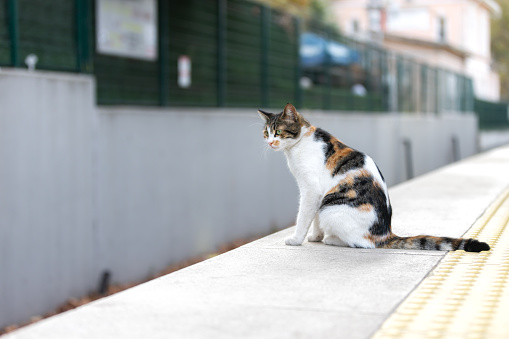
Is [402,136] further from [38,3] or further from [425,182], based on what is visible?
[38,3]

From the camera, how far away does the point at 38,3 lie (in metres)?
8.42

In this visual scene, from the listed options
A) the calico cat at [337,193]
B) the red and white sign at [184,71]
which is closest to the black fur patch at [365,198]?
the calico cat at [337,193]

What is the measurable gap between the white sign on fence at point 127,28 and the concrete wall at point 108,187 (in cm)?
89

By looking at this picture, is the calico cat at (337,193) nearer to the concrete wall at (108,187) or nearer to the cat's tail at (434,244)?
the cat's tail at (434,244)

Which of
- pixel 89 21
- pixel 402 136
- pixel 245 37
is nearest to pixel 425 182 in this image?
pixel 245 37

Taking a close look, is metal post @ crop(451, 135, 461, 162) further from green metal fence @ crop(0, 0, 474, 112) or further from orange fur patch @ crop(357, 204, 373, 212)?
orange fur patch @ crop(357, 204, 373, 212)

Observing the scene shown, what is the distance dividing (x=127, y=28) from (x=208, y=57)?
71.2 inches

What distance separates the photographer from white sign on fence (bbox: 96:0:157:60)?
9914 mm

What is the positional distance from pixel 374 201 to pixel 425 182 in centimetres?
619

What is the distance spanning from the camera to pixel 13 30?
7.96 m

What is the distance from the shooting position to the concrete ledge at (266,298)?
3662 mm

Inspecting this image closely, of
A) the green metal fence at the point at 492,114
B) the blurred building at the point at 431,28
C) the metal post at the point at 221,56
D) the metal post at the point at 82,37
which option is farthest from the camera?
the blurred building at the point at 431,28

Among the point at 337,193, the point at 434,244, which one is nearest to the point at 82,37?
the point at 337,193

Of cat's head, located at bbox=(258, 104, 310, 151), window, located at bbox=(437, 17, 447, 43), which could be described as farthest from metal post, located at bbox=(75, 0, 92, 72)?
window, located at bbox=(437, 17, 447, 43)
